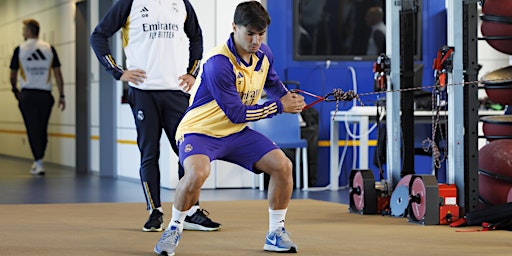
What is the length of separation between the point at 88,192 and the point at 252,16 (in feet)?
17.5

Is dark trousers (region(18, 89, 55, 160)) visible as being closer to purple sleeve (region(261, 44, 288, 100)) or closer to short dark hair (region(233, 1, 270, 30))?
purple sleeve (region(261, 44, 288, 100))

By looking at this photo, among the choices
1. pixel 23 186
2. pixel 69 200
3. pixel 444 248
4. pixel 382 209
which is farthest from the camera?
pixel 23 186

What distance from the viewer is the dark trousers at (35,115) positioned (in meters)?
12.5

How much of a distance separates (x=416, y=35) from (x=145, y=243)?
20.0 feet

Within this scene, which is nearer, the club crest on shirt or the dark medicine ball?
the club crest on shirt

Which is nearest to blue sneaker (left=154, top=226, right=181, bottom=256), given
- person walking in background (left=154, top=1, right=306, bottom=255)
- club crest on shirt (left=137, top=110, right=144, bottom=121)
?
person walking in background (left=154, top=1, right=306, bottom=255)

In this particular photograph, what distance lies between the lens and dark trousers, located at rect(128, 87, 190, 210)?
20.0ft

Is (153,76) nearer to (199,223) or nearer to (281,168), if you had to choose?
(199,223)

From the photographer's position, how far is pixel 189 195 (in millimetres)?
4957

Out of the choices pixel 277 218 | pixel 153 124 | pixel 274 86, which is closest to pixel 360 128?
pixel 153 124

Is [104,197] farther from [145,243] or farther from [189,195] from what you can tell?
[189,195]

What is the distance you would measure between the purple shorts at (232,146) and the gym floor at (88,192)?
383 cm

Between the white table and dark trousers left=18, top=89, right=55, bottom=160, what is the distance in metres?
Answer: 4.03

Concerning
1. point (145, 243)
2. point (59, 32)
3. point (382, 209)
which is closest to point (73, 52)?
point (59, 32)
